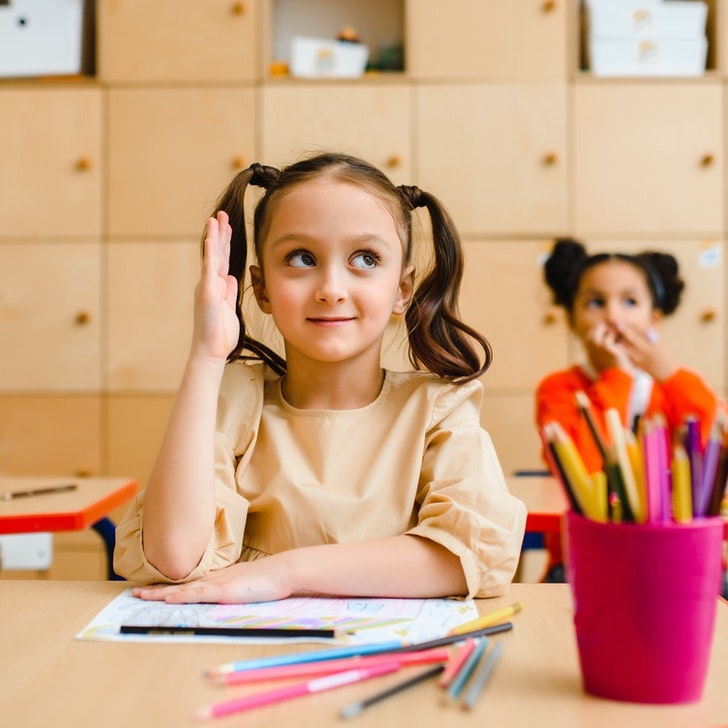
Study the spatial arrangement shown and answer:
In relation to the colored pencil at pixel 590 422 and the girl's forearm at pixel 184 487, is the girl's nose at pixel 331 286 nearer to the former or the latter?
the girl's forearm at pixel 184 487

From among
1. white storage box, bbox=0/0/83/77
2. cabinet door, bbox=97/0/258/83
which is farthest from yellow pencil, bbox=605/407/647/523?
white storage box, bbox=0/0/83/77

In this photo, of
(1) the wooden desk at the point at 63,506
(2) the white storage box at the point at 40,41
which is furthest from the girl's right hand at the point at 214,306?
(2) the white storage box at the point at 40,41

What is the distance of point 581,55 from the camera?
10.00 feet

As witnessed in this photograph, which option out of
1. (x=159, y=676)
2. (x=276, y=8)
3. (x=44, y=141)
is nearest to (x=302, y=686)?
(x=159, y=676)

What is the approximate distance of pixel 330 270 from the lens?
1048 mm

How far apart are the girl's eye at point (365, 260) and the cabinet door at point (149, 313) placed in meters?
1.90

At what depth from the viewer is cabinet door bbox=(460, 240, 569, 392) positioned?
286 cm

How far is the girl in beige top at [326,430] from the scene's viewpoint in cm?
88

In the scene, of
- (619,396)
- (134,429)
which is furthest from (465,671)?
(134,429)

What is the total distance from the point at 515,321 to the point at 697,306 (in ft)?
1.98

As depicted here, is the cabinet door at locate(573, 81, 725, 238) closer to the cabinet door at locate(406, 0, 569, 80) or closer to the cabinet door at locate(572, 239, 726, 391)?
the cabinet door at locate(572, 239, 726, 391)

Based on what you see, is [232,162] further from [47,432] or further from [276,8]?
[47,432]

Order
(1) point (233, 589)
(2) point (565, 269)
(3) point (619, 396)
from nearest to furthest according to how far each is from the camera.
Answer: (1) point (233, 589), (3) point (619, 396), (2) point (565, 269)

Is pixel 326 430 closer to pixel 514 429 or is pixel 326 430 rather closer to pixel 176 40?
pixel 514 429
